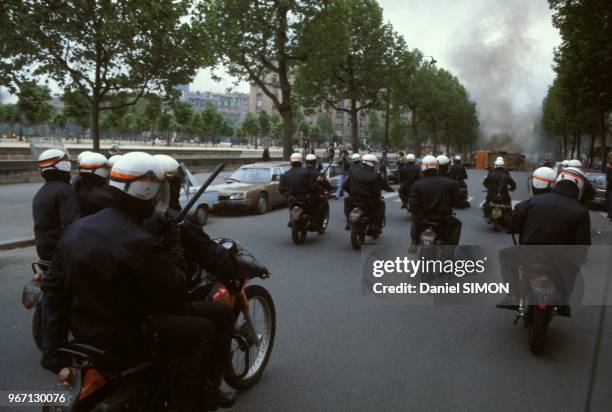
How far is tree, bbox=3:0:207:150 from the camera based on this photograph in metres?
16.3

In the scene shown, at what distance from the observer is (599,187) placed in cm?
1947

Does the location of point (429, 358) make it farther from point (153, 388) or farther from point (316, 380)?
point (153, 388)

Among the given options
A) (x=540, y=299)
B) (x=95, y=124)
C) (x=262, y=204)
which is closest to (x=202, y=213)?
(x=262, y=204)

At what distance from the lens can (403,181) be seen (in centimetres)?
1548

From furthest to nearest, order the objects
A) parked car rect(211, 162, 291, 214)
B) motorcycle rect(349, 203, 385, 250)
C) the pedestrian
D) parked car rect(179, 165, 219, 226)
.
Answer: the pedestrian → parked car rect(211, 162, 291, 214) → parked car rect(179, 165, 219, 226) → motorcycle rect(349, 203, 385, 250)

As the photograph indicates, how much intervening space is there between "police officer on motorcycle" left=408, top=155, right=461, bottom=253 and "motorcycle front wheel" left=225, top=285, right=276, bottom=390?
3.73 metres

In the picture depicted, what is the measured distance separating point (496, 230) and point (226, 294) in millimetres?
10514

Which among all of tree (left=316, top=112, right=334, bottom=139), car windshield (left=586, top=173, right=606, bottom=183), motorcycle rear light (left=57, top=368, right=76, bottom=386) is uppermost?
tree (left=316, top=112, right=334, bottom=139)

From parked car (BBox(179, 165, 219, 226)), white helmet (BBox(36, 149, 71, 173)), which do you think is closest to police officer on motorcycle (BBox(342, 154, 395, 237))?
parked car (BBox(179, 165, 219, 226))

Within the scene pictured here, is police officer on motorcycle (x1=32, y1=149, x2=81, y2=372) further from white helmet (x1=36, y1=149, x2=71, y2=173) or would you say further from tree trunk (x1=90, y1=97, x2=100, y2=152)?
tree trunk (x1=90, y1=97, x2=100, y2=152)

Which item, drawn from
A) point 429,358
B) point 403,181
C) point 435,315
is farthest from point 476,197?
point 429,358

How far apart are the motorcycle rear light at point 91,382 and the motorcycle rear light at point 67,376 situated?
0.06 metres

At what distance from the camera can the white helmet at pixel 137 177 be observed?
8.12 feet

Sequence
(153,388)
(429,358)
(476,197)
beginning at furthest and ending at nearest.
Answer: (476,197) < (429,358) < (153,388)
